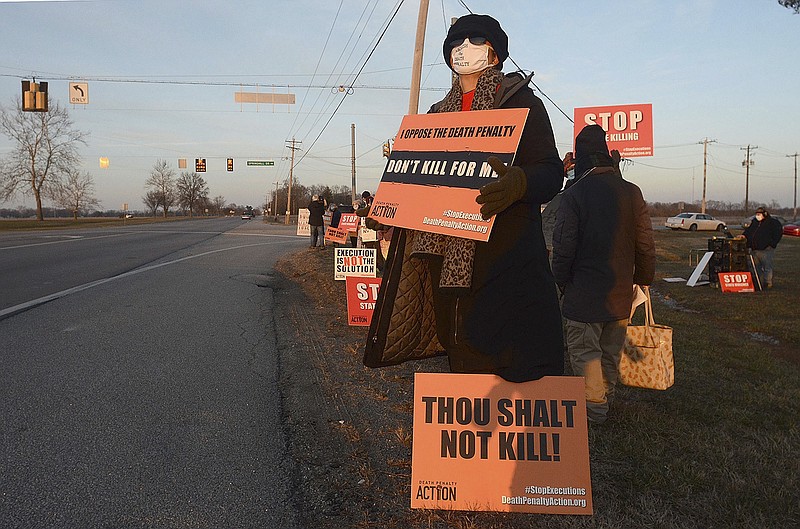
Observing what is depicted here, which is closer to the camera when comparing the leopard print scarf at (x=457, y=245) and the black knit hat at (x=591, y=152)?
the leopard print scarf at (x=457, y=245)

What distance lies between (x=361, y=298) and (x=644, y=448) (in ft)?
13.5

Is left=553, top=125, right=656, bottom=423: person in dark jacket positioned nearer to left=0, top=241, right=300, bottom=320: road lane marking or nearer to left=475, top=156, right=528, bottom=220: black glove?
left=475, top=156, right=528, bottom=220: black glove

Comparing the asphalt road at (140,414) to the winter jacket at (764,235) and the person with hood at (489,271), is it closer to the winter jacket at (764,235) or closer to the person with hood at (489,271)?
the person with hood at (489,271)

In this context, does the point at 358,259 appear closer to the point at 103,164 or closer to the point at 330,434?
the point at 330,434

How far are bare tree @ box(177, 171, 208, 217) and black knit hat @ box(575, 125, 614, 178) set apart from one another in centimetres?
12514

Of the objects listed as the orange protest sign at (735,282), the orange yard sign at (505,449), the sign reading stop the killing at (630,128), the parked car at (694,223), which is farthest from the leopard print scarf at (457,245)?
the parked car at (694,223)

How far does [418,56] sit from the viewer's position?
46.3 feet

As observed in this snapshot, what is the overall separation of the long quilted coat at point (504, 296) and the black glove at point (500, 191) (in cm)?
8

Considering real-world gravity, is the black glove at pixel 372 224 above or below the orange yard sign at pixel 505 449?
above

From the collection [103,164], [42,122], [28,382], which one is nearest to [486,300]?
[28,382]

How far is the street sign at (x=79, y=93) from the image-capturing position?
24.3m

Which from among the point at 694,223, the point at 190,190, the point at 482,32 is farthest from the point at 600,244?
the point at 190,190

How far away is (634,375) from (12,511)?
373 cm

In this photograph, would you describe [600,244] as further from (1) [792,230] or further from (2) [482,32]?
(1) [792,230]
